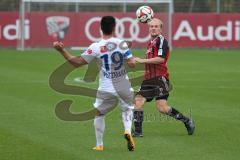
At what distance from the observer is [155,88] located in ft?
41.4

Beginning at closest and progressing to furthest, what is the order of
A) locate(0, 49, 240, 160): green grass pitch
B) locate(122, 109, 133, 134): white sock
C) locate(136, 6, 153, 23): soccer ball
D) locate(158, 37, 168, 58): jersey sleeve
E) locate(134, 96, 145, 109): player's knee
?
locate(0, 49, 240, 160): green grass pitch → locate(122, 109, 133, 134): white sock → locate(158, 37, 168, 58): jersey sleeve → locate(134, 96, 145, 109): player's knee → locate(136, 6, 153, 23): soccer ball

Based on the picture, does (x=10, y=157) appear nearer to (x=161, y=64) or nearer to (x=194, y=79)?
(x=161, y=64)

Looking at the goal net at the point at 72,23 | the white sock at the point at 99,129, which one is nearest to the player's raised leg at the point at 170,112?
the white sock at the point at 99,129

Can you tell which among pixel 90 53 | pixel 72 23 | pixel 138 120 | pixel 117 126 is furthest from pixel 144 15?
pixel 72 23

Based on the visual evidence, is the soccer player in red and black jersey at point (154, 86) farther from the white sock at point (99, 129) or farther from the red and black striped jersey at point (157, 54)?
the white sock at point (99, 129)

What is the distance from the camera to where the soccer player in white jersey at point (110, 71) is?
10.7 metres

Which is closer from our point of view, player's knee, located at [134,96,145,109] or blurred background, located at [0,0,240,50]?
player's knee, located at [134,96,145,109]

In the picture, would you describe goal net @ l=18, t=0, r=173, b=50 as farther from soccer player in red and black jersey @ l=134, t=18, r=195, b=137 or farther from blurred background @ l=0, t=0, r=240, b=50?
soccer player in red and black jersey @ l=134, t=18, r=195, b=137

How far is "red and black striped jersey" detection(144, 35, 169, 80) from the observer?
1231cm

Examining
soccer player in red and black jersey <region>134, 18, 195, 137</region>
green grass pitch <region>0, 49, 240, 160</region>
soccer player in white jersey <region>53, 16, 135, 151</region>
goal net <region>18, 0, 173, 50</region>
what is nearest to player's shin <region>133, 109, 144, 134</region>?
soccer player in red and black jersey <region>134, 18, 195, 137</region>

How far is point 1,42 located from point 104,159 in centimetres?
2844

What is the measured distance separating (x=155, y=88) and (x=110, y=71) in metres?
1.94

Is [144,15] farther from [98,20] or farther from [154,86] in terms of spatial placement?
[98,20]

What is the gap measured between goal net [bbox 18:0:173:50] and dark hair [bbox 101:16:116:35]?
27286 millimetres
